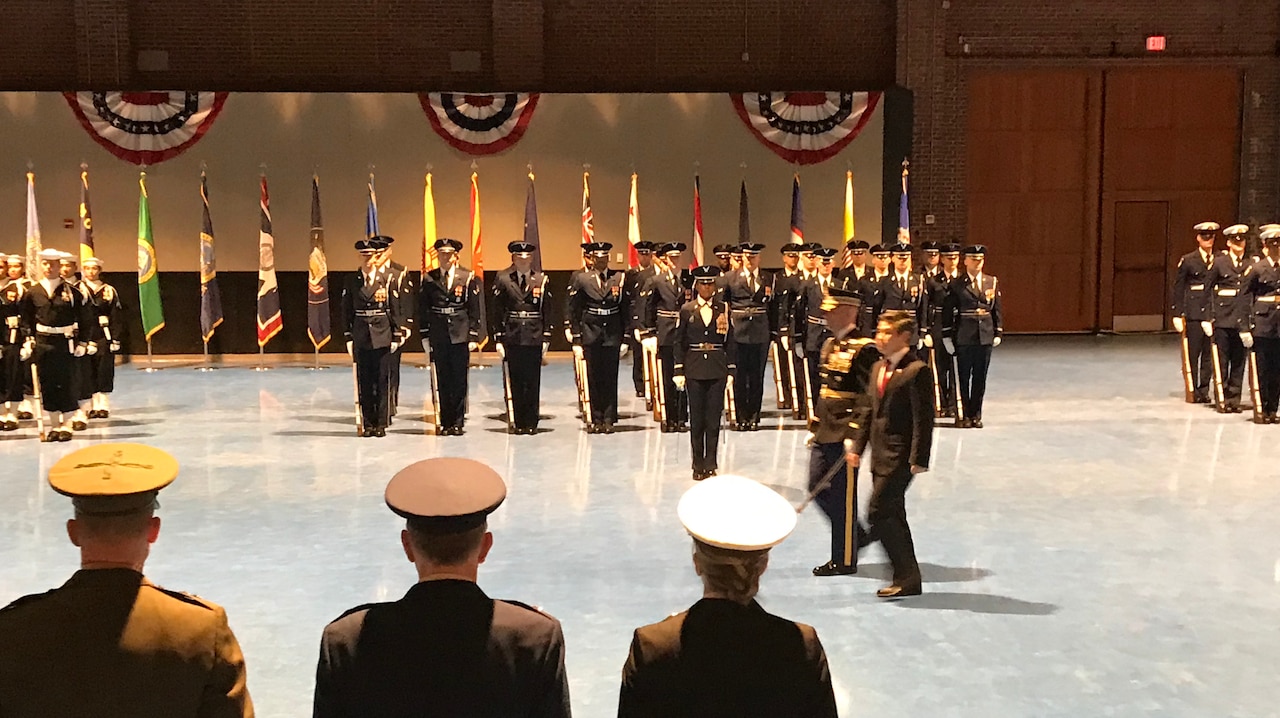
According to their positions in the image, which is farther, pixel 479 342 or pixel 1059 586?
pixel 479 342

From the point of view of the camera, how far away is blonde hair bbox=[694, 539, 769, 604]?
2.45m

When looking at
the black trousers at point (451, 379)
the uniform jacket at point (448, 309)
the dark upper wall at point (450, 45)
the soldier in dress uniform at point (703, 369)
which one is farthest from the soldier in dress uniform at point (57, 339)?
the dark upper wall at point (450, 45)

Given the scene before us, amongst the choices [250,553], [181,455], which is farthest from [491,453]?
[250,553]

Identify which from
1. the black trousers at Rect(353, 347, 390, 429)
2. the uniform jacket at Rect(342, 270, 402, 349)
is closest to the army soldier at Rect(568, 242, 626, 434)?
the uniform jacket at Rect(342, 270, 402, 349)

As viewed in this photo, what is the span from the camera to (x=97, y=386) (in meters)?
12.0

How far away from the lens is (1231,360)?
1226 centimetres

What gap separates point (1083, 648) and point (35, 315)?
29.5 ft

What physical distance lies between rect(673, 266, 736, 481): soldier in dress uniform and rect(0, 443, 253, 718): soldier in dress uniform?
6.51 meters

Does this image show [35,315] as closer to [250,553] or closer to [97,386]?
[97,386]

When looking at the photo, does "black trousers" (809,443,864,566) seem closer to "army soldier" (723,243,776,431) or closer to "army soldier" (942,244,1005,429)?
"army soldier" (723,243,776,431)

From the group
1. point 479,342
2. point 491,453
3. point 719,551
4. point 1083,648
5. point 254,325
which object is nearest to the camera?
point 719,551

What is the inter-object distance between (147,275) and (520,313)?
23.2 ft

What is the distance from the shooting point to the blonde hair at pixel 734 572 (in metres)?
2.45

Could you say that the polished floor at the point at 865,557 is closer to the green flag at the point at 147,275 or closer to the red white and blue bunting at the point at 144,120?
the green flag at the point at 147,275
